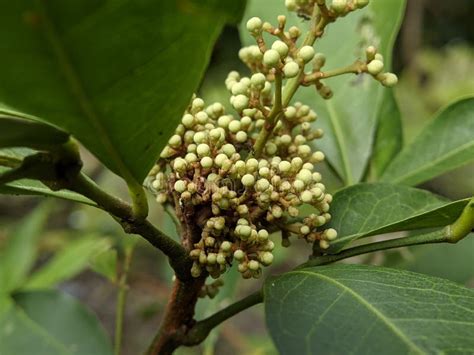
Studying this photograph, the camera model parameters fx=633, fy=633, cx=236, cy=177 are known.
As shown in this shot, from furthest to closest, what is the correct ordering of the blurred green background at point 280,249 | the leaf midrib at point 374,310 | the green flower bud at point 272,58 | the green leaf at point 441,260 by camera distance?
the blurred green background at point 280,249 → the green leaf at point 441,260 → the green flower bud at point 272,58 → the leaf midrib at point 374,310

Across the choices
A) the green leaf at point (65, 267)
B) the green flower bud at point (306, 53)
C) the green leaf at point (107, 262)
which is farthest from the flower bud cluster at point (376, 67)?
the green leaf at point (65, 267)

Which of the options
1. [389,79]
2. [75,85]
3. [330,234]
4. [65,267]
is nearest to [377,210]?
[330,234]

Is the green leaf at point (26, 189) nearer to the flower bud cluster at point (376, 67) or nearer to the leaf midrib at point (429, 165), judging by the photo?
the flower bud cluster at point (376, 67)

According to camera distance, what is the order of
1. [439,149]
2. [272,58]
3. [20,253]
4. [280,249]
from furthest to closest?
[280,249] < [20,253] < [439,149] < [272,58]

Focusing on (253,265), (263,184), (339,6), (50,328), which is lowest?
(50,328)

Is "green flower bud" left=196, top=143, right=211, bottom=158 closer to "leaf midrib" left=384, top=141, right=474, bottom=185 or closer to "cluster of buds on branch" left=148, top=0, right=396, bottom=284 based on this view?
"cluster of buds on branch" left=148, top=0, right=396, bottom=284

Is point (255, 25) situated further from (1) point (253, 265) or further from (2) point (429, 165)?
(2) point (429, 165)
